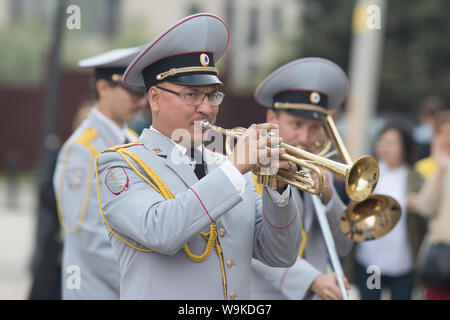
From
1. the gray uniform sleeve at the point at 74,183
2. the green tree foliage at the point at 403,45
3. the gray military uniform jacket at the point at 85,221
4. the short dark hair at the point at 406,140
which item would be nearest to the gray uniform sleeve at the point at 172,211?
the gray military uniform jacket at the point at 85,221

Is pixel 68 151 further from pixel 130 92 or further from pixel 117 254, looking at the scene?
pixel 117 254

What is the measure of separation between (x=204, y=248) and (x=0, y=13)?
99.8 ft

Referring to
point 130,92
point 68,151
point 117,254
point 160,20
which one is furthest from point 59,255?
point 160,20

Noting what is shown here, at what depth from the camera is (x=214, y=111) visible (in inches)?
107

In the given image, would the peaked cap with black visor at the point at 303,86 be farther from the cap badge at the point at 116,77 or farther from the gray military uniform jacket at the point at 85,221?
the gray military uniform jacket at the point at 85,221

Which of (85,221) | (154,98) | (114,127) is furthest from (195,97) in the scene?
(114,127)

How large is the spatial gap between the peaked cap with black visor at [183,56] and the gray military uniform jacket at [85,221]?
1.50 meters

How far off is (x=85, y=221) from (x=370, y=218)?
1557 millimetres

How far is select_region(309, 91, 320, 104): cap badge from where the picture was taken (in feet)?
12.7

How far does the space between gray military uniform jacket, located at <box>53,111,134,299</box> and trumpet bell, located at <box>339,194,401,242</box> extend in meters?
1.25

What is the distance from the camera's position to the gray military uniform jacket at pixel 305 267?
3.66 meters

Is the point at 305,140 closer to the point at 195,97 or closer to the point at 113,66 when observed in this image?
the point at 195,97

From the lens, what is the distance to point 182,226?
7.91 feet
